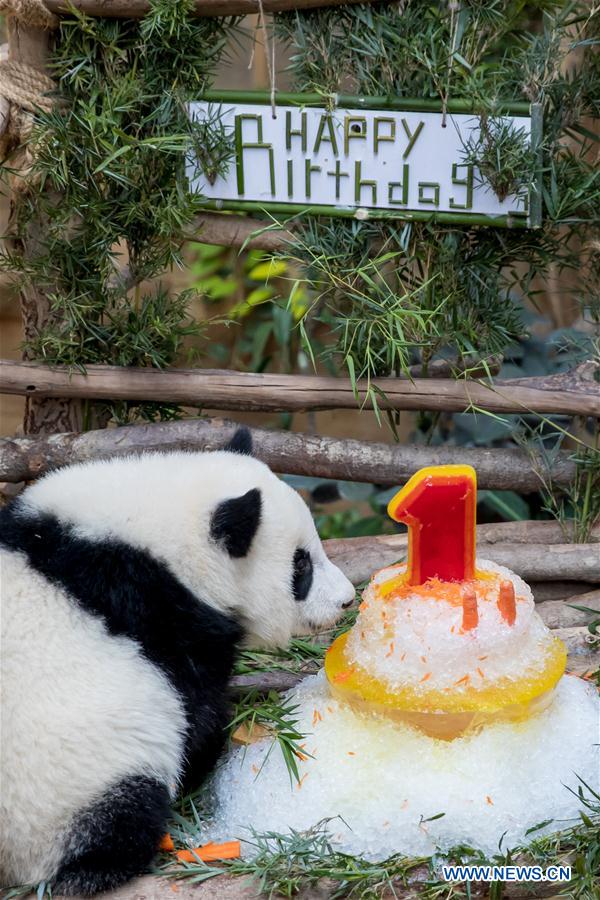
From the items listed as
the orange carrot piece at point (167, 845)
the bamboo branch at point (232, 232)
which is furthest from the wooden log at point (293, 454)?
the orange carrot piece at point (167, 845)

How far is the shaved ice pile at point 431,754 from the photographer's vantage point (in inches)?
90.4

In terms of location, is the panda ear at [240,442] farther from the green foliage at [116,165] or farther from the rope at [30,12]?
the rope at [30,12]

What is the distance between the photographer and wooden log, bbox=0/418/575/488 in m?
3.45

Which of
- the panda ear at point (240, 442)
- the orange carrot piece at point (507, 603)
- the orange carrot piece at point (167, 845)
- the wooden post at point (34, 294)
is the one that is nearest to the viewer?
the orange carrot piece at point (167, 845)

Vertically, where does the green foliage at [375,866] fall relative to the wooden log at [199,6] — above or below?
below

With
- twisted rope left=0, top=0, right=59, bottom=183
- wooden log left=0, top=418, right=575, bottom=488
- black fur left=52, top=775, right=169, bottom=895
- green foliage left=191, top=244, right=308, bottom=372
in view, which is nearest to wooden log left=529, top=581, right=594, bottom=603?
wooden log left=0, top=418, right=575, bottom=488

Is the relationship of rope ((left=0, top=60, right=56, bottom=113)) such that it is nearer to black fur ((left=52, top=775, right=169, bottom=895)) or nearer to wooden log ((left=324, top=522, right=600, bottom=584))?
wooden log ((left=324, top=522, right=600, bottom=584))

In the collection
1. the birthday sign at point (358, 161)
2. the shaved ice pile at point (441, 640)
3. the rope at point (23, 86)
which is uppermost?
the rope at point (23, 86)

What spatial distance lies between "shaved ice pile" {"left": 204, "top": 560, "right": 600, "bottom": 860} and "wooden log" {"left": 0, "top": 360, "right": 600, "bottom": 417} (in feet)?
3.27

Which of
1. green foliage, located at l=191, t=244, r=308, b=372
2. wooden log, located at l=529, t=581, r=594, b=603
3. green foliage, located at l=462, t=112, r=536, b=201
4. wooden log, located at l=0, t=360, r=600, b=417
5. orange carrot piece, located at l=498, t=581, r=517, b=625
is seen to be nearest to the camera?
orange carrot piece, located at l=498, t=581, r=517, b=625

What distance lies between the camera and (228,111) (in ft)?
10.5

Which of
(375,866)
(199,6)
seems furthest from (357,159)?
(375,866)

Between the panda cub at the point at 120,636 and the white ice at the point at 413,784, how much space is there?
0.19 meters

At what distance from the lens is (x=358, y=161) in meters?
3.20
